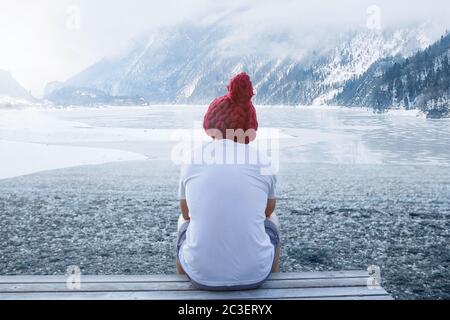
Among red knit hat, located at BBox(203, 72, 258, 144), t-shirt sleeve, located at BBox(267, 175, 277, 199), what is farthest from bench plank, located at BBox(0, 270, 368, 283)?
red knit hat, located at BBox(203, 72, 258, 144)

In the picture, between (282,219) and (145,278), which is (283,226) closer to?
(282,219)

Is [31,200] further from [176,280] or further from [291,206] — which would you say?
[176,280]

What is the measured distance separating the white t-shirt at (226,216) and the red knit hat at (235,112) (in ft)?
0.44

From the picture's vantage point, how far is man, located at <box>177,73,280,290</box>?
3191 mm

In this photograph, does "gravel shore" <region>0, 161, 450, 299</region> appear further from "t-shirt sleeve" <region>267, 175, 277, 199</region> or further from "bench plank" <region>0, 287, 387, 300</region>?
"t-shirt sleeve" <region>267, 175, 277, 199</region>

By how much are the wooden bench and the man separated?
0.38 ft

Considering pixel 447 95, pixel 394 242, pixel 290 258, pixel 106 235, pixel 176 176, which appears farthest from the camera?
pixel 447 95

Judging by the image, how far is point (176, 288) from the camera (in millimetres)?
3453

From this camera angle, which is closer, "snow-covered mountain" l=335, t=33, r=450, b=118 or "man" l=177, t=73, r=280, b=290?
"man" l=177, t=73, r=280, b=290

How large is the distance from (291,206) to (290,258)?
12.0ft

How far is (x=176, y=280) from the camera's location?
360cm

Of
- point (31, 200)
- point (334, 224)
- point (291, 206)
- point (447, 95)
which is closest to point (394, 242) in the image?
point (334, 224)

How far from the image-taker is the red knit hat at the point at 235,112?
329 centimetres
